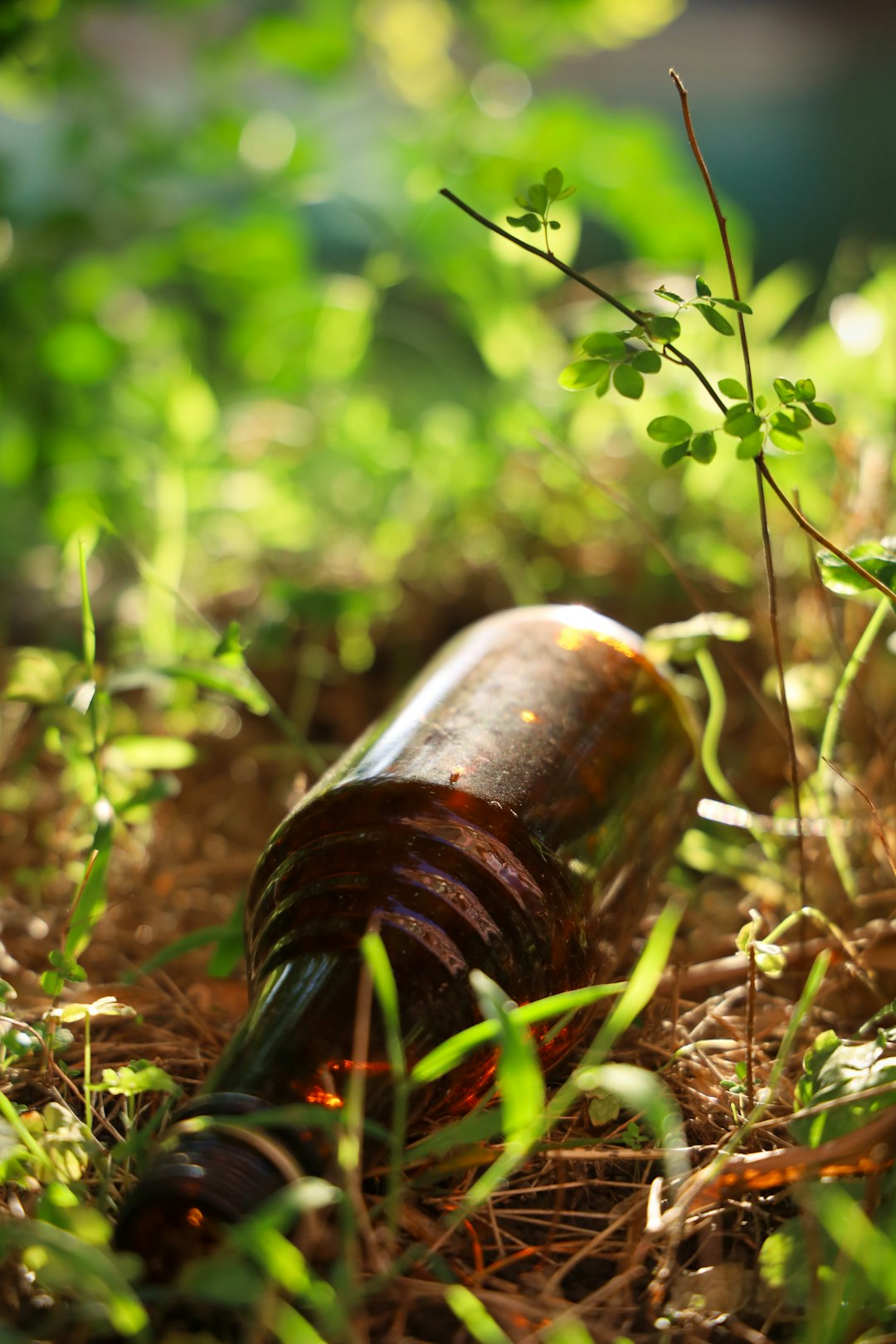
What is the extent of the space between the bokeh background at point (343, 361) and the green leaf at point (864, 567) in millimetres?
353

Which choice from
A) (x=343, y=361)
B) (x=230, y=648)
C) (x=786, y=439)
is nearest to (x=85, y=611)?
(x=230, y=648)

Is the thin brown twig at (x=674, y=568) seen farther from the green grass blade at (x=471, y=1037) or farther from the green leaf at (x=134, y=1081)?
the green leaf at (x=134, y=1081)

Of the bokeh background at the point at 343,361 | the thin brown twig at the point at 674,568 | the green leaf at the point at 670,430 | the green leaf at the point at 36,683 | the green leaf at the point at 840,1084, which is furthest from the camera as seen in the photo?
the bokeh background at the point at 343,361

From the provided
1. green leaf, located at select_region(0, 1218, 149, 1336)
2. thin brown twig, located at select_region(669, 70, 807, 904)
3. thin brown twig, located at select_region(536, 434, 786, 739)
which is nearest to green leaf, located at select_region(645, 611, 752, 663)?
thin brown twig, located at select_region(536, 434, 786, 739)

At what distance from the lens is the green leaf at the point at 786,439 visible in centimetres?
63

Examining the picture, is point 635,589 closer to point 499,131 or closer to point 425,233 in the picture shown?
point 425,233

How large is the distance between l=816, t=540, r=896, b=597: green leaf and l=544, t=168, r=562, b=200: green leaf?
0.89 ft

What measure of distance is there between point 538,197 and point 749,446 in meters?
0.19

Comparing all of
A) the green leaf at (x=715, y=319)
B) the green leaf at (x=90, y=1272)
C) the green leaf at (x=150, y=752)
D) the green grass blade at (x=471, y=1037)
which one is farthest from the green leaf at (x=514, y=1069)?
the green leaf at (x=150, y=752)

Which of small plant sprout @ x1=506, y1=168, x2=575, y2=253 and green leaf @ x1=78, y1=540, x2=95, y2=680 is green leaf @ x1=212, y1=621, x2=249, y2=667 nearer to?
green leaf @ x1=78, y1=540, x2=95, y2=680

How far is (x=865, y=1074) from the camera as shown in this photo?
0.58 metres

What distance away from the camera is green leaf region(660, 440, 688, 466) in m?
A: 0.64

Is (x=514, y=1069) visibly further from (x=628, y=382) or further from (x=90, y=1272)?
(x=628, y=382)

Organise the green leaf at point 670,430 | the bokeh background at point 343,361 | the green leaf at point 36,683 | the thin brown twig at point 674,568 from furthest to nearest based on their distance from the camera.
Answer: the bokeh background at point 343,361 < the green leaf at point 36,683 < the thin brown twig at point 674,568 < the green leaf at point 670,430
